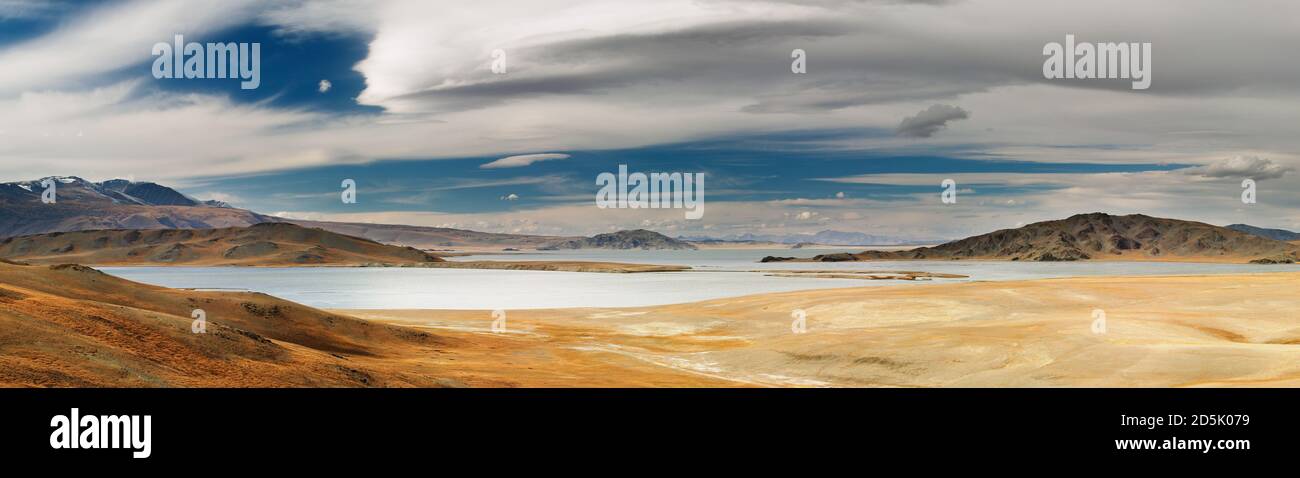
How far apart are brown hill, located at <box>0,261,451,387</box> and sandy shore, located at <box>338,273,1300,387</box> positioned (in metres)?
5.28

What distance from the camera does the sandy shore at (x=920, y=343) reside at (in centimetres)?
2767

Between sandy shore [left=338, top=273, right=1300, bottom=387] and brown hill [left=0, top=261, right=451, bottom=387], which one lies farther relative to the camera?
sandy shore [left=338, top=273, right=1300, bottom=387]

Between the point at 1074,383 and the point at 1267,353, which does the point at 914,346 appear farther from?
the point at 1267,353

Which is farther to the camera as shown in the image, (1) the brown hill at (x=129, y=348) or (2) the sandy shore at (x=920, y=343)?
(2) the sandy shore at (x=920, y=343)

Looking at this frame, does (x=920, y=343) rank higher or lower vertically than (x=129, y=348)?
lower

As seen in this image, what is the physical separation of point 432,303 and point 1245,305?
81.2 metres

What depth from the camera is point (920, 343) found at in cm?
3594

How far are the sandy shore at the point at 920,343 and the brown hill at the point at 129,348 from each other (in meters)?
5.28

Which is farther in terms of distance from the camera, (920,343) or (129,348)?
(920,343)

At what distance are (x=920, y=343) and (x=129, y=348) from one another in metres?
30.0

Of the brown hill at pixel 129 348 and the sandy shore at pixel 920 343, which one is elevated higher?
the brown hill at pixel 129 348

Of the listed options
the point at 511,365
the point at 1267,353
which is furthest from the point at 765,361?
the point at 1267,353

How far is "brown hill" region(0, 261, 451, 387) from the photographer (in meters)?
17.4

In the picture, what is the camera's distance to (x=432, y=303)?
9894 centimetres
